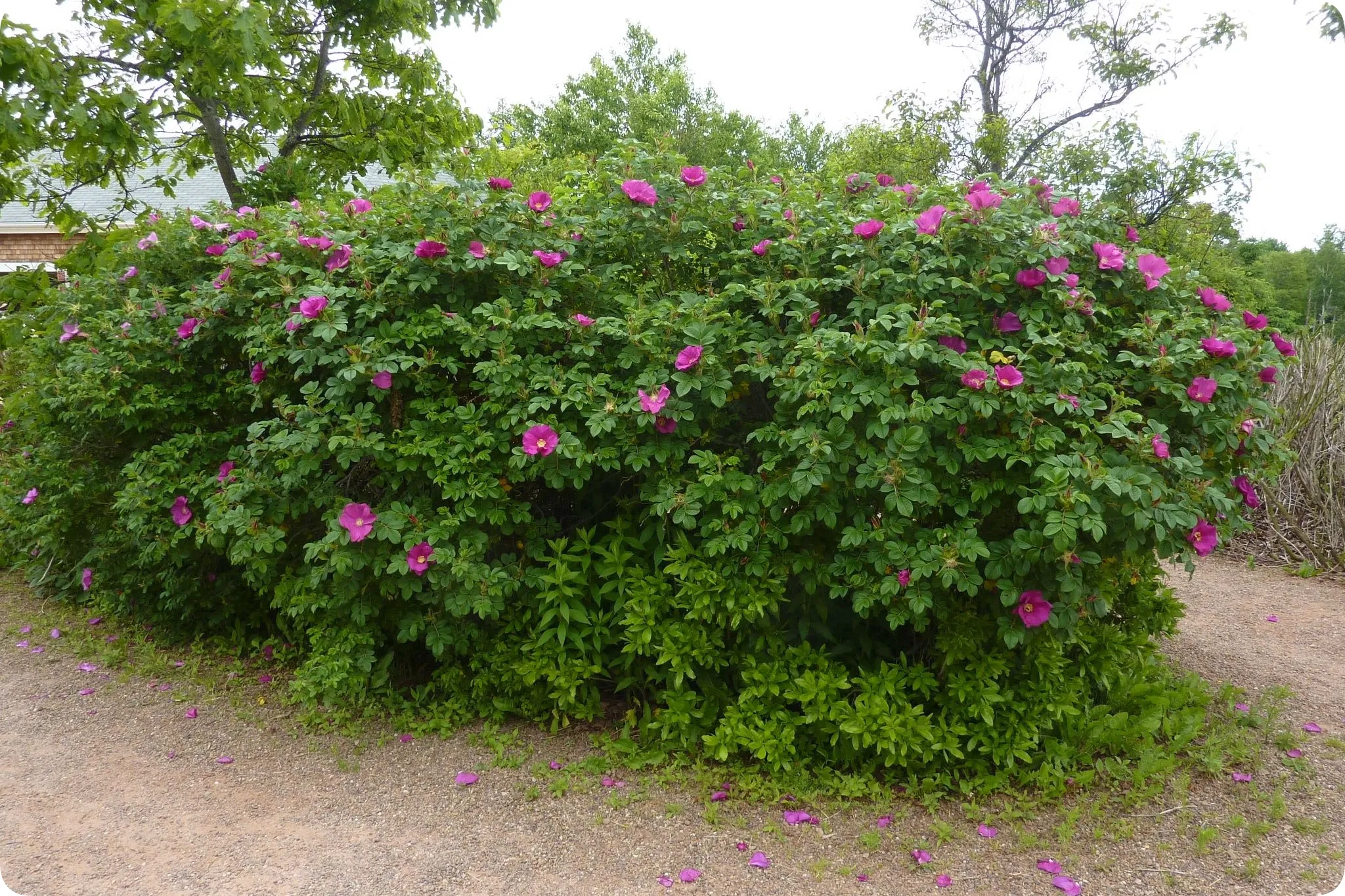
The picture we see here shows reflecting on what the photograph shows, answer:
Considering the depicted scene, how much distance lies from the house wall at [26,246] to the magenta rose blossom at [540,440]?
14.8m

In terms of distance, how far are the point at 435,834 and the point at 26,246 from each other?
623 inches

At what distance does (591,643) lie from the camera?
3.09m

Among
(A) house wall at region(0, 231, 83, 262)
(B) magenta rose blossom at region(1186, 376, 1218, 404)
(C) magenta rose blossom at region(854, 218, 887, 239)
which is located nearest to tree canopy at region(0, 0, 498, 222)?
(C) magenta rose blossom at region(854, 218, 887, 239)

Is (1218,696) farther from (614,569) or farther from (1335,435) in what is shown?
(1335,435)

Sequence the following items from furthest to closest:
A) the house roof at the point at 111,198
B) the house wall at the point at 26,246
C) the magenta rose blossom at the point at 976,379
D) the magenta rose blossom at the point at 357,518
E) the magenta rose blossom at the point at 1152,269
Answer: the house wall at the point at 26,246
the house roof at the point at 111,198
the magenta rose blossom at the point at 1152,269
the magenta rose blossom at the point at 357,518
the magenta rose blossom at the point at 976,379

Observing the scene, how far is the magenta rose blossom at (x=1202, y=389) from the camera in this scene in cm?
271

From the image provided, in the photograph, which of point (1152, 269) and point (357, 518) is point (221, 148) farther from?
point (1152, 269)

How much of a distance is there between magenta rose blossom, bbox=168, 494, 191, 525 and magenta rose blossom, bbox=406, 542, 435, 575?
133 cm

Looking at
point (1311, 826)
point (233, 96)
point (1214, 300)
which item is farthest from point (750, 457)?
point (233, 96)

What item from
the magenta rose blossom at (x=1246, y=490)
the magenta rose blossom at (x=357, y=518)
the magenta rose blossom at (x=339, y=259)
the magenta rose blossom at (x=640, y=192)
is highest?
the magenta rose blossom at (x=640, y=192)

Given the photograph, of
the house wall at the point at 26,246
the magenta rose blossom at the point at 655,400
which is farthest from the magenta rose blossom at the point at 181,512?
the house wall at the point at 26,246

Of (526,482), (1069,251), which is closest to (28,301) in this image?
(526,482)

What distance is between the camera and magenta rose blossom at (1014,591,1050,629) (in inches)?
103

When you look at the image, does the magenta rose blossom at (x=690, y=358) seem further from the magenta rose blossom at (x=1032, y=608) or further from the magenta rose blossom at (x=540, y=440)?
the magenta rose blossom at (x=1032, y=608)
